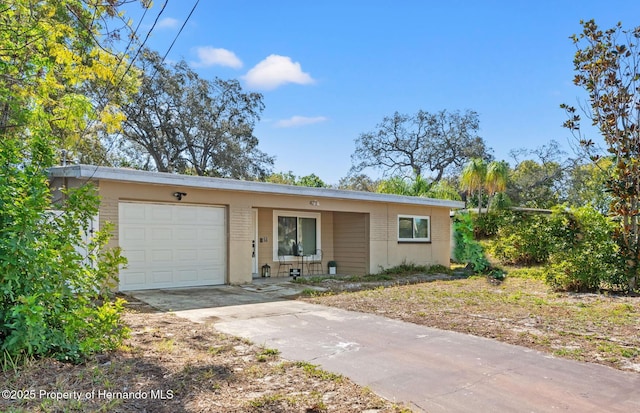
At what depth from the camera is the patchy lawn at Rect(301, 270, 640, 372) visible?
572 centimetres

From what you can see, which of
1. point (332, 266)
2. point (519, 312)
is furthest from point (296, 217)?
point (519, 312)

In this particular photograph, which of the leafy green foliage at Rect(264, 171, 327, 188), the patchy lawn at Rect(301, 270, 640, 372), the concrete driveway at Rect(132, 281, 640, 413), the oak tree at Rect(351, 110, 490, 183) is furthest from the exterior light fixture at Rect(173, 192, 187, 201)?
the oak tree at Rect(351, 110, 490, 183)

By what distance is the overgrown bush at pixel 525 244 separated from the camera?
15.7 metres

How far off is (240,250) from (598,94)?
893 cm

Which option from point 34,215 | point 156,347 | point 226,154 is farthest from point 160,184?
point 226,154

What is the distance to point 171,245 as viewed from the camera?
10.5 metres

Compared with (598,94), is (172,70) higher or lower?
higher

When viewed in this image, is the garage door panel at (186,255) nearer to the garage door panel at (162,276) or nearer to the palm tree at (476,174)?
the garage door panel at (162,276)

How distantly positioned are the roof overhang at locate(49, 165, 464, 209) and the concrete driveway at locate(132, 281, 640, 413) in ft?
9.63

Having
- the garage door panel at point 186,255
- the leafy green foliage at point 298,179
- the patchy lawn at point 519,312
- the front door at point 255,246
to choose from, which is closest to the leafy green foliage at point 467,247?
the patchy lawn at point 519,312

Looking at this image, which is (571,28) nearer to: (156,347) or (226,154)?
(156,347)

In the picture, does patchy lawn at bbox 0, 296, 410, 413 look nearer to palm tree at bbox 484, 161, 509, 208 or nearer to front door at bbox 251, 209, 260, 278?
front door at bbox 251, 209, 260, 278

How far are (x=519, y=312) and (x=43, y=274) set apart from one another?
7.13 m

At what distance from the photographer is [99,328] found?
455 cm
